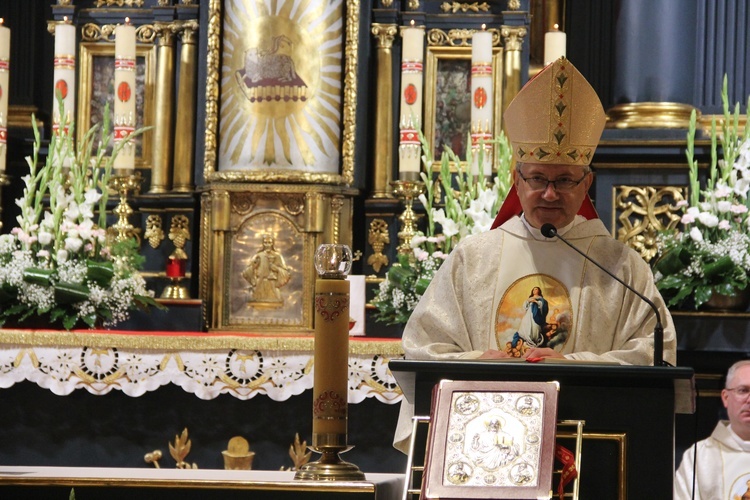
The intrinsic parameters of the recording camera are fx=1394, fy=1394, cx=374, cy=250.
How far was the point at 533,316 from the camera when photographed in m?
4.22

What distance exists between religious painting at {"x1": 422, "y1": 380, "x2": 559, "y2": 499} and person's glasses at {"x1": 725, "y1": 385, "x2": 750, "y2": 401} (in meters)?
2.28

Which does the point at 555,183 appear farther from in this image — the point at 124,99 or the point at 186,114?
the point at 186,114

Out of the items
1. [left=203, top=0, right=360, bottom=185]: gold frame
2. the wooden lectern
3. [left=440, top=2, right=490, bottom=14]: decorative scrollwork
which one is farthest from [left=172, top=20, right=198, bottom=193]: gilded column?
the wooden lectern

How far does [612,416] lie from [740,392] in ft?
7.08

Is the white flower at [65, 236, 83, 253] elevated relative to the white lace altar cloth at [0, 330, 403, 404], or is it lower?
elevated

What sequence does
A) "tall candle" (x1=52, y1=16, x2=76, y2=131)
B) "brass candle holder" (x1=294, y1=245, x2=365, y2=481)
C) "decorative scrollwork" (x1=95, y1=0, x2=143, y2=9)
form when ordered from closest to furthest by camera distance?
"brass candle holder" (x1=294, y1=245, x2=365, y2=481), "tall candle" (x1=52, y1=16, x2=76, y2=131), "decorative scrollwork" (x1=95, y1=0, x2=143, y2=9)

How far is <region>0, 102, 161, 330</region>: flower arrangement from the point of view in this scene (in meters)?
6.60

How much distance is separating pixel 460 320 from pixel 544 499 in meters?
1.21

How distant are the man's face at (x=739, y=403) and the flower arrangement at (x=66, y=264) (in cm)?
299

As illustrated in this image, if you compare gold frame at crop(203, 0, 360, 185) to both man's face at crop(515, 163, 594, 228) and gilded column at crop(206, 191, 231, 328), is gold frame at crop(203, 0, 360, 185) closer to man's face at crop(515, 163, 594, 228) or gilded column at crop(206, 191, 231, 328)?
gilded column at crop(206, 191, 231, 328)

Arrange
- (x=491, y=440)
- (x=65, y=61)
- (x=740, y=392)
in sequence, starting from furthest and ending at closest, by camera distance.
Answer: (x=65, y=61) < (x=740, y=392) < (x=491, y=440)

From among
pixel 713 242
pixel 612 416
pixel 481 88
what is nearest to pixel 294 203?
pixel 481 88

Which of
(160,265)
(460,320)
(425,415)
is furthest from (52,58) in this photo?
(425,415)

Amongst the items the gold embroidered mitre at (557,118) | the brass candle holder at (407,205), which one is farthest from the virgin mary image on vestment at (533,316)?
the brass candle holder at (407,205)
